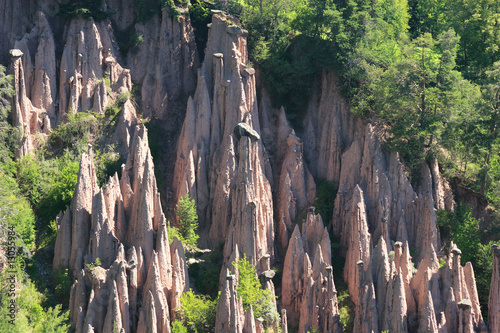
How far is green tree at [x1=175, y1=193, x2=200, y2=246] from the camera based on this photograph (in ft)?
138

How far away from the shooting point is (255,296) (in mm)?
38406

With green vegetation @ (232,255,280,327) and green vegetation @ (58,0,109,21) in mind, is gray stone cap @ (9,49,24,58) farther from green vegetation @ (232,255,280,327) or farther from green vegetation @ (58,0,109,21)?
green vegetation @ (232,255,280,327)

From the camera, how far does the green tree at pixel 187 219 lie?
42.2m

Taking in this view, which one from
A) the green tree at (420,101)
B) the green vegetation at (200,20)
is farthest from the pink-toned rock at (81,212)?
the green tree at (420,101)

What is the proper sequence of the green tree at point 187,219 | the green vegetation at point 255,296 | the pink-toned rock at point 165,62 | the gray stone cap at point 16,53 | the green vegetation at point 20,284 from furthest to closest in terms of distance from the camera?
1. the pink-toned rock at point 165,62
2. the gray stone cap at point 16,53
3. the green tree at point 187,219
4. the green vegetation at point 255,296
5. the green vegetation at point 20,284

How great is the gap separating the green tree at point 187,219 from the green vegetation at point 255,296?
390cm

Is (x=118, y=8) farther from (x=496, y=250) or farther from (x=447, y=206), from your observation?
(x=496, y=250)

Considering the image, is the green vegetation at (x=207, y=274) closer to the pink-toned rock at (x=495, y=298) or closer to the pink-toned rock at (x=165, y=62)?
the pink-toned rock at (x=165, y=62)

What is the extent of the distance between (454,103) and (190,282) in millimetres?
16484

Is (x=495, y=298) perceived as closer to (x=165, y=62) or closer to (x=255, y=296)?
(x=255, y=296)

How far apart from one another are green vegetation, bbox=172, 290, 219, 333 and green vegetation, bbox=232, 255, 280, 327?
1.54 metres

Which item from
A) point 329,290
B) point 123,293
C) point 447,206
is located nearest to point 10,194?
point 123,293

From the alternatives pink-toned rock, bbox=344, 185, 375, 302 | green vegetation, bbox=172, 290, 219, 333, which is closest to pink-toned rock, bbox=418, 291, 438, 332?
pink-toned rock, bbox=344, 185, 375, 302

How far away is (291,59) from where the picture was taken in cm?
4803
